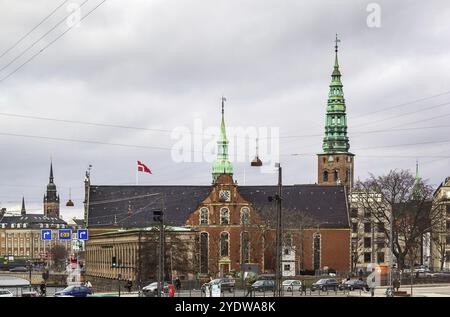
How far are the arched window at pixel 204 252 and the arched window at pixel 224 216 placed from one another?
3.07 meters

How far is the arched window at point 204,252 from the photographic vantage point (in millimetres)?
132375

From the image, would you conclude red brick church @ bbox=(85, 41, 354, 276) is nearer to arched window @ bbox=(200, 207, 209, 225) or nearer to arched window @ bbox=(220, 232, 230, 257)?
arched window @ bbox=(220, 232, 230, 257)

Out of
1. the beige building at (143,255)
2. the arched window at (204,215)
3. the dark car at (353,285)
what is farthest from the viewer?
the arched window at (204,215)

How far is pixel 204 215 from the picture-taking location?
141 meters

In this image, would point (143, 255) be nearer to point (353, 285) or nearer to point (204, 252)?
point (204, 252)

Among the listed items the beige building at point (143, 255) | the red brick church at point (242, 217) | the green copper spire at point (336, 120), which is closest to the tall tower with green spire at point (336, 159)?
the green copper spire at point (336, 120)

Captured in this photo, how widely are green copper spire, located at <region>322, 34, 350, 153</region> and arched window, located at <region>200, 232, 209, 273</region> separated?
3384cm

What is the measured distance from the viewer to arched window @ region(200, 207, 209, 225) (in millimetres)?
141000

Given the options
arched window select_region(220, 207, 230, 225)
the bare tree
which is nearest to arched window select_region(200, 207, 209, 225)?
arched window select_region(220, 207, 230, 225)

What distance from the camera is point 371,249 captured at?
153500 mm

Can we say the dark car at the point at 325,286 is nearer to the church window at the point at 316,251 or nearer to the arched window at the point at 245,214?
the arched window at the point at 245,214
